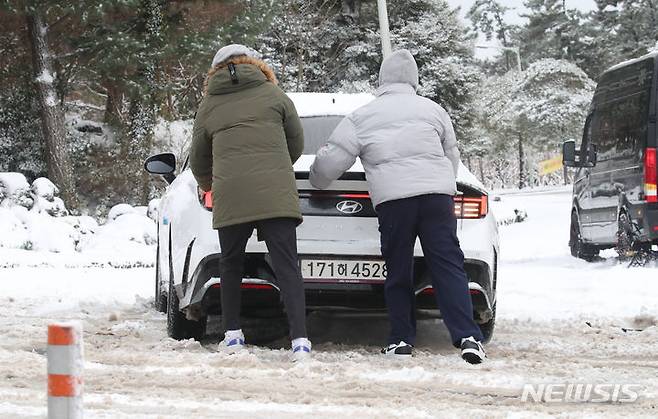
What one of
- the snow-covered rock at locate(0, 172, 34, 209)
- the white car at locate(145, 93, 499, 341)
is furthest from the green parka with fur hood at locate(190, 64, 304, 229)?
the snow-covered rock at locate(0, 172, 34, 209)

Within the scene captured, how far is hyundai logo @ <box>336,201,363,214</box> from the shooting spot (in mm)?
5635

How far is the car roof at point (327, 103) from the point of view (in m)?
6.68

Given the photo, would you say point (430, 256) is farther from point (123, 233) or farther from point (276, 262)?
point (123, 233)

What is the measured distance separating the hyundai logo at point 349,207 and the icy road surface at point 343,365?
79cm

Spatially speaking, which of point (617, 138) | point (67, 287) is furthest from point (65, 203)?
point (617, 138)

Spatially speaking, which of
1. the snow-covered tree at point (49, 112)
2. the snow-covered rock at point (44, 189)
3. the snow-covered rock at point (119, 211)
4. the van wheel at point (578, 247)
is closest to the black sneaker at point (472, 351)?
the van wheel at point (578, 247)

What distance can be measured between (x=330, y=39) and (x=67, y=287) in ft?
78.1

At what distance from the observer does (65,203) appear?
19.0 meters

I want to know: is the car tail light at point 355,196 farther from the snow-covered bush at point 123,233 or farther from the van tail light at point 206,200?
the snow-covered bush at point 123,233

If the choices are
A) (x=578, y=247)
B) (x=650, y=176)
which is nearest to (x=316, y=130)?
(x=650, y=176)

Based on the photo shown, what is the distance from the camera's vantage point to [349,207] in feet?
18.6

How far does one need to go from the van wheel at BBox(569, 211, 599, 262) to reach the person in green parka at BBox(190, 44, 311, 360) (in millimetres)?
8729

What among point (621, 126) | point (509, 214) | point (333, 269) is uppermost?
point (621, 126)

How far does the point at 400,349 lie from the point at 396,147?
1114 millimetres
